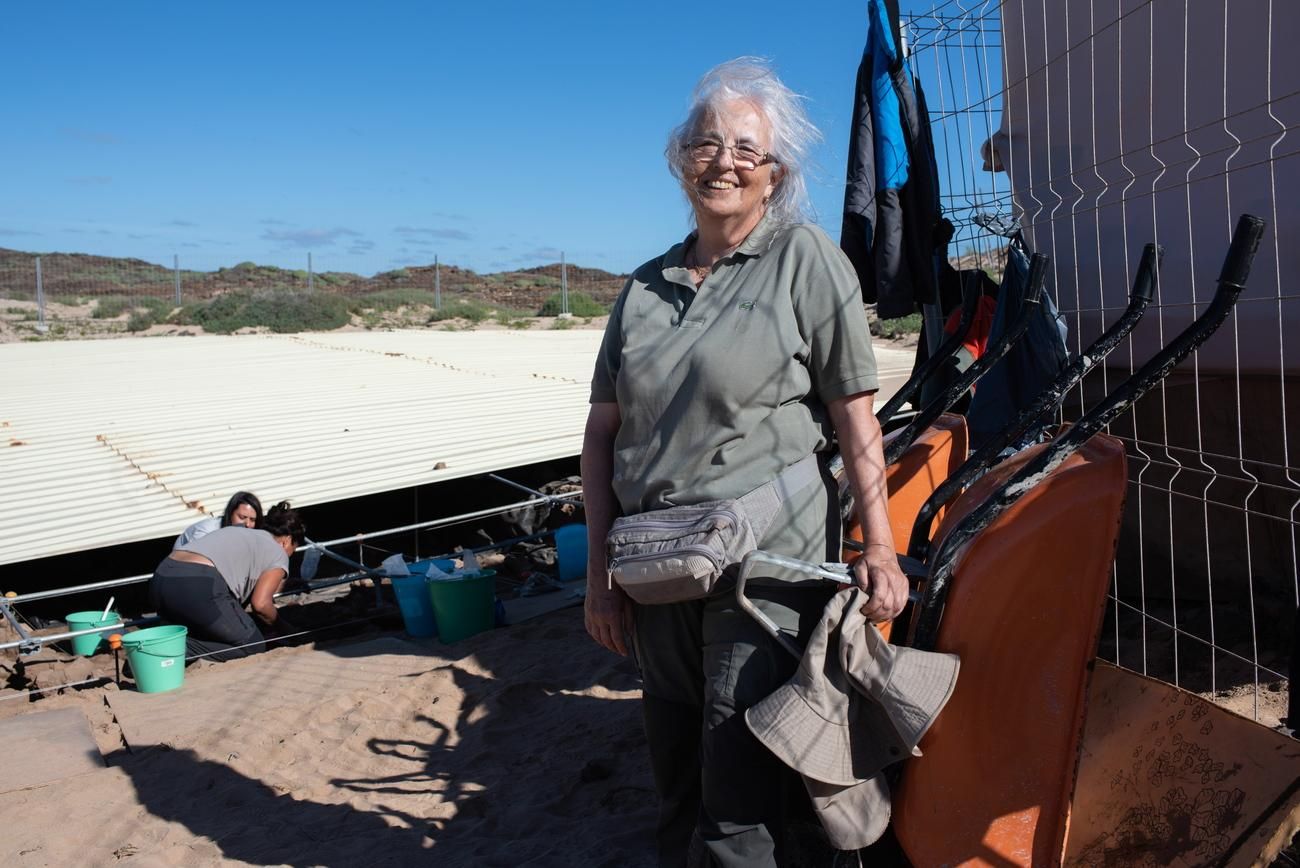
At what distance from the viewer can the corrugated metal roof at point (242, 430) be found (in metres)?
6.11

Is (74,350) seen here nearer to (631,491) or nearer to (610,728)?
(610,728)

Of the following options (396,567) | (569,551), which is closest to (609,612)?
(396,567)

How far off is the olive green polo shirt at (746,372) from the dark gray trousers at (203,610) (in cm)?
427

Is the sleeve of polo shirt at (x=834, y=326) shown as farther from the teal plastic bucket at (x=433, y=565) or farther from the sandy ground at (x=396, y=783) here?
the teal plastic bucket at (x=433, y=565)

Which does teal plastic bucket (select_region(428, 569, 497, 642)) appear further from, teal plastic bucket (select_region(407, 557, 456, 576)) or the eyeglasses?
the eyeglasses

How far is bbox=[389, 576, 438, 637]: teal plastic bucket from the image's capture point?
579 centimetres

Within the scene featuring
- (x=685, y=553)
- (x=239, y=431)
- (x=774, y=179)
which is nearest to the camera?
(x=685, y=553)

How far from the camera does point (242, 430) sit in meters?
7.73

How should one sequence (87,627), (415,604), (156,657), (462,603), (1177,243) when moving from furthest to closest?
(87,627)
(415,604)
(462,603)
(156,657)
(1177,243)

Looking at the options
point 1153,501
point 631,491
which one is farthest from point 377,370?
point 631,491

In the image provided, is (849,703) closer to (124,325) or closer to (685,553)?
(685,553)

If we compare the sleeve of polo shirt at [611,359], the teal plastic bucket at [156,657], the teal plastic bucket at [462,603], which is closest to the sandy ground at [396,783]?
the teal plastic bucket at [156,657]

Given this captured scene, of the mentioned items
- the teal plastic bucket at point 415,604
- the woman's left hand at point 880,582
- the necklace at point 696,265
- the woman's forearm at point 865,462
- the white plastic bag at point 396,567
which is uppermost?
the necklace at point 696,265

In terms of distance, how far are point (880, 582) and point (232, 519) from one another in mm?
4866
